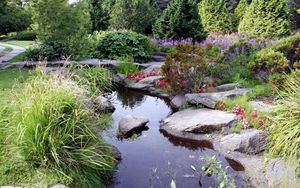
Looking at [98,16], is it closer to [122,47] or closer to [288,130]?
[122,47]

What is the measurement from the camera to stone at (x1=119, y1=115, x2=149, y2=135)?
5902mm

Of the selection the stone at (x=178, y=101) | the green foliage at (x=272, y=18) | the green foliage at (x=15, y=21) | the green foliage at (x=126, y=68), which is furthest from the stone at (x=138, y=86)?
the green foliage at (x=15, y=21)

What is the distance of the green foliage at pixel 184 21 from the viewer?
12.8 m

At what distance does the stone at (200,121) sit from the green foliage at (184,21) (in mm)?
6982

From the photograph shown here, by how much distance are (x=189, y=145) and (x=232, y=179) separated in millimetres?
1335

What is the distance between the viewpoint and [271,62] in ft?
23.8

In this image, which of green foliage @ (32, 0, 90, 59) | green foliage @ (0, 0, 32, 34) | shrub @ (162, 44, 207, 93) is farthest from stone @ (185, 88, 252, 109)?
green foliage @ (0, 0, 32, 34)

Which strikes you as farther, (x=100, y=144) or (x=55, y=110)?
(x=100, y=144)

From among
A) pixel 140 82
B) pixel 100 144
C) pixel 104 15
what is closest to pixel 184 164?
pixel 100 144

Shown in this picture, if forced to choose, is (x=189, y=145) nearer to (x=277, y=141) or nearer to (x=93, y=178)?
(x=277, y=141)

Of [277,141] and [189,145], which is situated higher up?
[277,141]

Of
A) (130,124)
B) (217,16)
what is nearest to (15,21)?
(217,16)

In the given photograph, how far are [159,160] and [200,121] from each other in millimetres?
Answer: 1350

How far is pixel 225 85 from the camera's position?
303 inches
